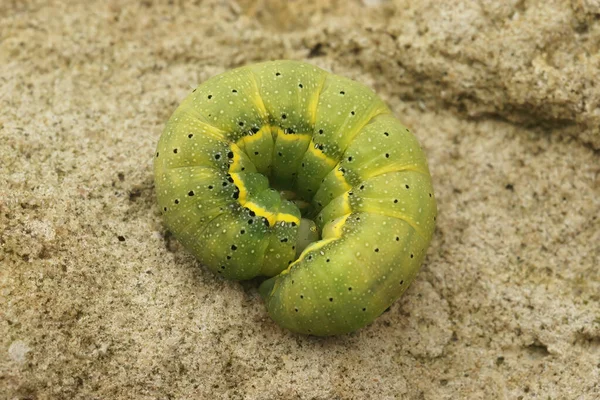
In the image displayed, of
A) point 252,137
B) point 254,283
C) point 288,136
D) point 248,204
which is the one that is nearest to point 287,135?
point 288,136

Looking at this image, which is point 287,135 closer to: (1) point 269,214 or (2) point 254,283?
(1) point 269,214

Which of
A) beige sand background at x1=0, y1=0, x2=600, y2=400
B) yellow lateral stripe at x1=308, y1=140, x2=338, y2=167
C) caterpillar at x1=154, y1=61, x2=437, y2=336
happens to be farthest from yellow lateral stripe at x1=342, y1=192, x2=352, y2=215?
beige sand background at x1=0, y1=0, x2=600, y2=400

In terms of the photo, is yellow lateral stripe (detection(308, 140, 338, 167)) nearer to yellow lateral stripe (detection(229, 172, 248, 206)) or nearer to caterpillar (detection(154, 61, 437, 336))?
caterpillar (detection(154, 61, 437, 336))

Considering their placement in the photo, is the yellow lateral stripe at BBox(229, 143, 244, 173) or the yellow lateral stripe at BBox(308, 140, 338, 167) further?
the yellow lateral stripe at BBox(308, 140, 338, 167)

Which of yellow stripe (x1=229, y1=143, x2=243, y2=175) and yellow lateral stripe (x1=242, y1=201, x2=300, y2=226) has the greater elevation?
yellow stripe (x1=229, y1=143, x2=243, y2=175)

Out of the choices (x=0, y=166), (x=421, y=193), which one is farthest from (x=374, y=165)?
(x=0, y=166)

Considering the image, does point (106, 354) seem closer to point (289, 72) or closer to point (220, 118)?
point (220, 118)
